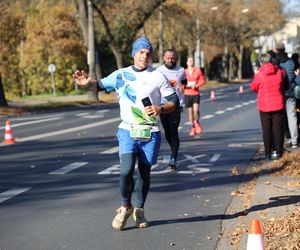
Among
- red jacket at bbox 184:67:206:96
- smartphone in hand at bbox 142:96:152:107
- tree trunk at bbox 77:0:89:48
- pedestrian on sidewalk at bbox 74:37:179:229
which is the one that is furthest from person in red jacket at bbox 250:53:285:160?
tree trunk at bbox 77:0:89:48

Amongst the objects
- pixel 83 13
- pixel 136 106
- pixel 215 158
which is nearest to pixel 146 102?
pixel 136 106

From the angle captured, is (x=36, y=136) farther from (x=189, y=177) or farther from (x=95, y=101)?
(x=95, y=101)

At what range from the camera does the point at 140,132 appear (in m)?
6.34

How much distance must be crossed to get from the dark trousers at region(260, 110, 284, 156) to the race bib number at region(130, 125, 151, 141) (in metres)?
5.13

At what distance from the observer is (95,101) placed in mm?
36406

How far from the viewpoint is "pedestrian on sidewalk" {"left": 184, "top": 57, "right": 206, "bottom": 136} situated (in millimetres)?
15156

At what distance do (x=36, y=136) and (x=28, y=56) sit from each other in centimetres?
3903

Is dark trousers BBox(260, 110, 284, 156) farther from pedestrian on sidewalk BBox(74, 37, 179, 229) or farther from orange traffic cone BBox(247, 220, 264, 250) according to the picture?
orange traffic cone BBox(247, 220, 264, 250)

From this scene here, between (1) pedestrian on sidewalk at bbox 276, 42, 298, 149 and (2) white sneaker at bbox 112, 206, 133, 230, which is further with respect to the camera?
(1) pedestrian on sidewalk at bbox 276, 42, 298, 149

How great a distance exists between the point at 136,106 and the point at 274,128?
5210 mm

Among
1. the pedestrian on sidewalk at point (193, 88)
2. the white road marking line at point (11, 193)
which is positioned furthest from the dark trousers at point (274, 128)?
the white road marking line at point (11, 193)

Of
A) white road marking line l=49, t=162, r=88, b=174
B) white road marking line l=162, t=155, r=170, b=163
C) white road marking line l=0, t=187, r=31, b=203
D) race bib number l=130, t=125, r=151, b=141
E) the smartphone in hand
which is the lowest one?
white road marking line l=162, t=155, r=170, b=163

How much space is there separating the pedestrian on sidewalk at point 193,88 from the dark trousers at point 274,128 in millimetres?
3889

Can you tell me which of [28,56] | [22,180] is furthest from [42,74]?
[22,180]
